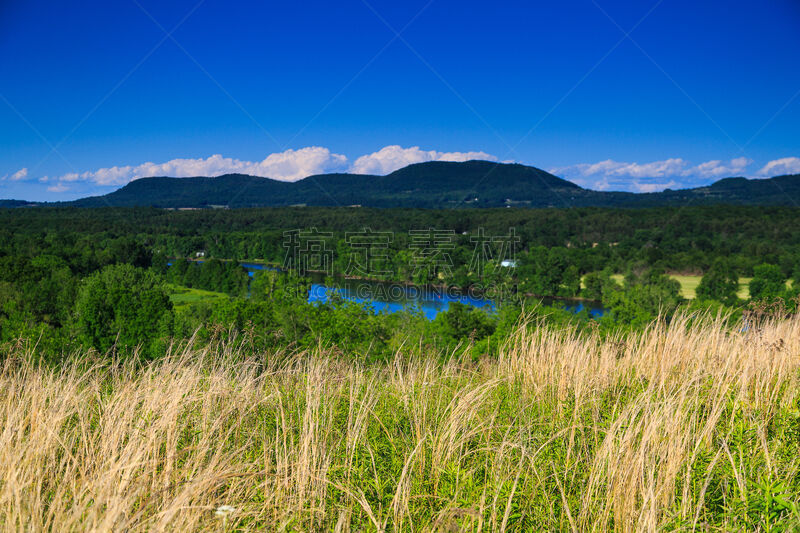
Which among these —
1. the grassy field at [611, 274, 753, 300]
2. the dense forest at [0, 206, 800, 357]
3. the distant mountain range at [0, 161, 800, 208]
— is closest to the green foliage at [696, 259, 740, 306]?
the dense forest at [0, 206, 800, 357]

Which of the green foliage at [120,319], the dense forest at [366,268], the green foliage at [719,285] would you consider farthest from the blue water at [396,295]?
the green foliage at [719,285]

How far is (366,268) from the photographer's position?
7169cm

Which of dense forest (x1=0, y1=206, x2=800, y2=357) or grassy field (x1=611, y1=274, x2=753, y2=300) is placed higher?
dense forest (x1=0, y1=206, x2=800, y2=357)

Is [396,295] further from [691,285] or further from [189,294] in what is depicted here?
[691,285]

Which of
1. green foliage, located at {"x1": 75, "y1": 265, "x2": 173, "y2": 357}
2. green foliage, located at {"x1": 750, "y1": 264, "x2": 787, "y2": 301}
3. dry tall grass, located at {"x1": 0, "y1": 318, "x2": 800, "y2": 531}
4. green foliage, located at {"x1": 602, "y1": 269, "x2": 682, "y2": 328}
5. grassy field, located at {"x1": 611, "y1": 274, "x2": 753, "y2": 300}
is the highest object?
dry tall grass, located at {"x1": 0, "y1": 318, "x2": 800, "y2": 531}

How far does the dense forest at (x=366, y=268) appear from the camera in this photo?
2278 centimetres

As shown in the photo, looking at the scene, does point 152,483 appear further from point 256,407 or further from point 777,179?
point 777,179

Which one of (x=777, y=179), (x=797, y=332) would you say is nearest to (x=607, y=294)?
(x=797, y=332)

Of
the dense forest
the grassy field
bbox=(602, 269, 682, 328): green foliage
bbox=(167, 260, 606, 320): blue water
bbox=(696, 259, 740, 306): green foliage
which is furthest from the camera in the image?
bbox=(167, 260, 606, 320): blue water

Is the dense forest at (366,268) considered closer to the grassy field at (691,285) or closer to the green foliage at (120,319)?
the green foliage at (120,319)

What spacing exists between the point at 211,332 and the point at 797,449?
4341mm

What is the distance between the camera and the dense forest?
22.8 m

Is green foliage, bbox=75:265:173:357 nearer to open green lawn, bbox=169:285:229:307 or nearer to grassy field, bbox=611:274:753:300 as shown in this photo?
open green lawn, bbox=169:285:229:307

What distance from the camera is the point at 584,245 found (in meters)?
76.1
